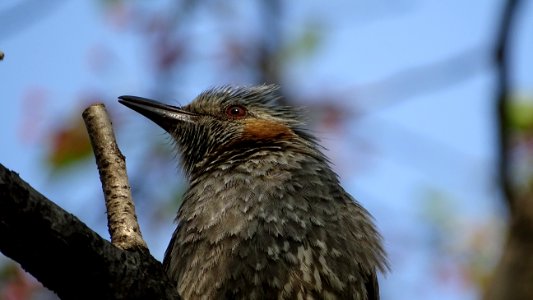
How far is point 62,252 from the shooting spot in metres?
2.60

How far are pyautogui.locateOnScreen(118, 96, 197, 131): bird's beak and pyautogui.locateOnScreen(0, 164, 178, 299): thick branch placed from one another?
2073 millimetres

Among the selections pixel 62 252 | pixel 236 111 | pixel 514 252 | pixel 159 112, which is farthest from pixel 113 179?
pixel 236 111

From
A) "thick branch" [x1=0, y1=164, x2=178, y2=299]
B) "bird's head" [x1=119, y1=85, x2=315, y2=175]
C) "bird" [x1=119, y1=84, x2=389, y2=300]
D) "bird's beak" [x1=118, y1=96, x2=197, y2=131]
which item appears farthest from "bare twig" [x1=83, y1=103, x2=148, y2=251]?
"bird's beak" [x1=118, y1=96, x2=197, y2=131]

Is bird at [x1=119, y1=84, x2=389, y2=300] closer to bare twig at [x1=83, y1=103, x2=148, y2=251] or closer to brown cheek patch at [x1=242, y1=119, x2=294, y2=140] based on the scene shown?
brown cheek patch at [x1=242, y1=119, x2=294, y2=140]

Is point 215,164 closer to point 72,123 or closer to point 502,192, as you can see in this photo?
point 502,192

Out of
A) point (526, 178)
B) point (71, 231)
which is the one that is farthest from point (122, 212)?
point (526, 178)

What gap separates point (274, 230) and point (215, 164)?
0.81m

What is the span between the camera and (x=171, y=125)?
5117mm

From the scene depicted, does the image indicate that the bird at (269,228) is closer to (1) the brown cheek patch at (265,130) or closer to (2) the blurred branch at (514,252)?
(1) the brown cheek patch at (265,130)

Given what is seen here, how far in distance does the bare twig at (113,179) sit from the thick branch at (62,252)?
0.27 metres

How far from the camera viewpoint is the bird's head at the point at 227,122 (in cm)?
470

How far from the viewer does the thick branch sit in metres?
2.49

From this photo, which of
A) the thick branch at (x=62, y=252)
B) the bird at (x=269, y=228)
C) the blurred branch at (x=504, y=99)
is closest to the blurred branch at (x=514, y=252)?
the blurred branch at (x=504, y=99)

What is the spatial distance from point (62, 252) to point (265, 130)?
234cm
